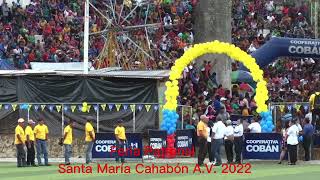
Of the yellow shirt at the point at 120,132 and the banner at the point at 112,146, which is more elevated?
the yellow shirt at the point at 120,132

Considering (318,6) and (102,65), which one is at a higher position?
(318,6)

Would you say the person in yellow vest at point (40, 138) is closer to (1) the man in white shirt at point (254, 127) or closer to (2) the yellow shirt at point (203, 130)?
(2) the yellow shirt at point (203, 130)

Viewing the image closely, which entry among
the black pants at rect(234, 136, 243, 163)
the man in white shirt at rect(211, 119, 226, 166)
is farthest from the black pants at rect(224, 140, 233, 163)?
the man in white shirt at rect(211, 119, 226, 166)

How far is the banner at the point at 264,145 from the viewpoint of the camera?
1294 inches

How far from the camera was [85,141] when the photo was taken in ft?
113

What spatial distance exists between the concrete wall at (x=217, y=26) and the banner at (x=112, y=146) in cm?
1011

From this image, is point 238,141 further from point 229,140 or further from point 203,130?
point 203,130

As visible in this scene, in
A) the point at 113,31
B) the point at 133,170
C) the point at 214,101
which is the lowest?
the point at 133,170

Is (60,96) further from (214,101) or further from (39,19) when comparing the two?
(39,19)

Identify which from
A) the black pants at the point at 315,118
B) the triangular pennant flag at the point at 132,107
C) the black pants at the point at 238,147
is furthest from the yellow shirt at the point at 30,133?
the black pants at the point at 315,118

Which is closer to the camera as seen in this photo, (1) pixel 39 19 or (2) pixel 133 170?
(2) pixel 133 170

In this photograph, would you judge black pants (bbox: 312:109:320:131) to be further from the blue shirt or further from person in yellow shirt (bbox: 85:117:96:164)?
person in yellow shirt (bbox: 85:117:96:164)

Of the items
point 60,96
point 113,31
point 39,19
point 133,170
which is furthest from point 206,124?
point 39,19

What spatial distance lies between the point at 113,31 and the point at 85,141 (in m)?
9.02
